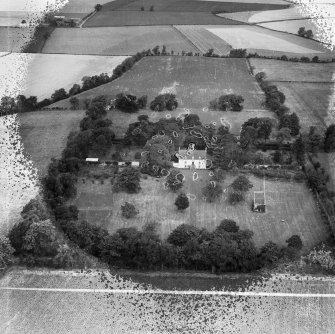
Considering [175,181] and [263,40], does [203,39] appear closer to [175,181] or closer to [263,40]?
[263,40]

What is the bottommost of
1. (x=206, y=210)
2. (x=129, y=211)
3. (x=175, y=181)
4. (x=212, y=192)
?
(x=206, y=210)

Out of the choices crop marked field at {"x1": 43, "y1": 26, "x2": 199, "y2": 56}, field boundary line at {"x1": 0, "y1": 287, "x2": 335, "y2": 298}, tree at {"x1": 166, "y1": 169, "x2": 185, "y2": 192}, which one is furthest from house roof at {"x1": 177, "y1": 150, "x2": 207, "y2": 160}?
crop marked field at {"x1": 43, "y1": 26, "x2": 199, "y2": 56}

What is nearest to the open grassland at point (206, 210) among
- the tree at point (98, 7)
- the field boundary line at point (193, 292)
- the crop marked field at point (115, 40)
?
the field boundary line at point (193, 292)

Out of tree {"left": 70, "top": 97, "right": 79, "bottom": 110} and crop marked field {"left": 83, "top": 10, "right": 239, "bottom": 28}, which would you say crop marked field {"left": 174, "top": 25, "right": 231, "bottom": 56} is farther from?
tree {"left": 70, "top": 97, "right": 79, "bottom": 110}

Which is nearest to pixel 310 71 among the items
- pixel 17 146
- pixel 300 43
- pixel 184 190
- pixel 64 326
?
pixel 300 43

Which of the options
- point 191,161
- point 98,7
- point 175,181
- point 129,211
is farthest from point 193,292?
point 98,7

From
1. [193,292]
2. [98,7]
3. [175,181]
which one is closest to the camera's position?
[193,292]

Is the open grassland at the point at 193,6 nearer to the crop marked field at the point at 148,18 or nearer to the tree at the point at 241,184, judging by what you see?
the crop marked field at the point at 148,18
